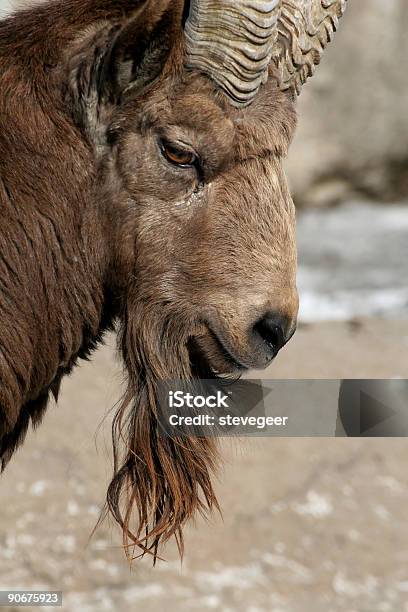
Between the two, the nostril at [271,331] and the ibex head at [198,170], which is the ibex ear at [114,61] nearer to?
the ibex head at [198,170]

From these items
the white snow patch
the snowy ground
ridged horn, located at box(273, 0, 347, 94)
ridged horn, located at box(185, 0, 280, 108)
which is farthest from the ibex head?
the snowy ground

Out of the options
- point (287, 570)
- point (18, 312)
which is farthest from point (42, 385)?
point (287, 570)

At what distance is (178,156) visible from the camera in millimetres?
3609

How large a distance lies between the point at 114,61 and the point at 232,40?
1.33ft

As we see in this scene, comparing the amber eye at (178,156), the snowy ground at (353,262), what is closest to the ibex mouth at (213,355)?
the amber eye at (178,156)

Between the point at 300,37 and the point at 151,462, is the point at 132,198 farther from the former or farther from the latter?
the point at 151,462

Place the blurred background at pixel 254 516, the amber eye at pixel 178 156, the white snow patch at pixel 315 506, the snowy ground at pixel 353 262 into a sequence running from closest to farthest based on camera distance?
the amber eye at pixel 178 156 → the blurred background at pixel 254 516 → the white snow patch at pixel 315 506 → the snowy ground at pixel 353 262

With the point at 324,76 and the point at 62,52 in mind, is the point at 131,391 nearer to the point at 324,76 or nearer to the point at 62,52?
the point at 62,52

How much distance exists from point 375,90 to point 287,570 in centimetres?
715

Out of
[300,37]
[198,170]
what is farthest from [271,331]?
[300,37]

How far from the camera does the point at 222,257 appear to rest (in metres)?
3.65

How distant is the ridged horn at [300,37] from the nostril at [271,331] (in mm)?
875

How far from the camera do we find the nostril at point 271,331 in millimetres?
3615

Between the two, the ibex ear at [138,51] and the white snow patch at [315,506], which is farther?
the white snow patch at [315,506]
